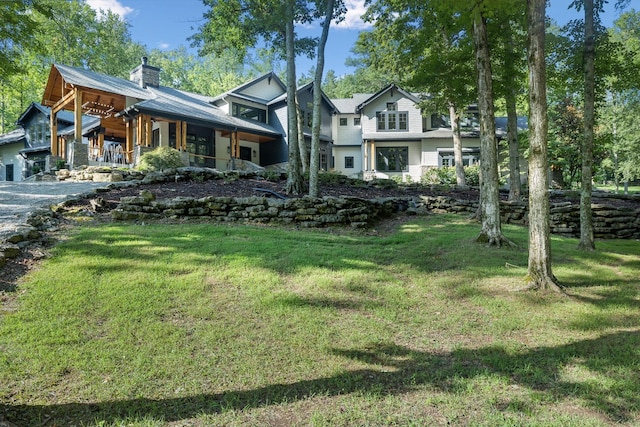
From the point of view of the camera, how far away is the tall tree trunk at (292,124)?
10932 mm

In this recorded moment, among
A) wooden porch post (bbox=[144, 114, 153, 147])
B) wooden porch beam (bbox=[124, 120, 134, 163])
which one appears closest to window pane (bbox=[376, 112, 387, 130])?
wooden porch post (bbox=[144, 114, 153, 147])

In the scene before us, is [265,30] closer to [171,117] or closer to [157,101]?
[171,117]

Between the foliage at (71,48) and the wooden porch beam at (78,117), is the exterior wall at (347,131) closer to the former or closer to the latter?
the wooden porch beam at (78,117)

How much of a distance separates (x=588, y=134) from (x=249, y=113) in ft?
66.7

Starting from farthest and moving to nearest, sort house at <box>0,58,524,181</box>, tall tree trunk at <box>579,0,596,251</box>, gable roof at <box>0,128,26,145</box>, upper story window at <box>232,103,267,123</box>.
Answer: gable roof at <box>0,128,26,145</box> → upper story window at <box>232,103,267,123</box> → house at <box>0,58,524,181</box> → tall tree trunk at <box>579,0,596,251</box>

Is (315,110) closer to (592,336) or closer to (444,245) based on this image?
(444,245)

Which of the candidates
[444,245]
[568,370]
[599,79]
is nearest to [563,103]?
[599,79]

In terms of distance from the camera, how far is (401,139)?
25.5 meters

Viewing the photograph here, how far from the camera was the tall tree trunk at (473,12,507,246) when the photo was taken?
6.66 meters

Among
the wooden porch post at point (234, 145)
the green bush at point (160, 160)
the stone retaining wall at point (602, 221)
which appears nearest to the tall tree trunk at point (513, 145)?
the stone retaining wall at point (602, 221)

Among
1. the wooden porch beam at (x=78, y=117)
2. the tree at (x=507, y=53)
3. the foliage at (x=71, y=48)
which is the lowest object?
the tree at (x=507, y=53)

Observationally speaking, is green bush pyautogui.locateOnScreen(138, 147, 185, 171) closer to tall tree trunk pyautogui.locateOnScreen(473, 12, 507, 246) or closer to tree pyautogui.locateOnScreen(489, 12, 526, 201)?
tree pyautogui.locateOnScreen(489, 12, 526, 201)

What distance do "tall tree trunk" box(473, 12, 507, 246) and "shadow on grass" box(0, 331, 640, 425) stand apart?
3.01m

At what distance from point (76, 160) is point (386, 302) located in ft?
53.4
